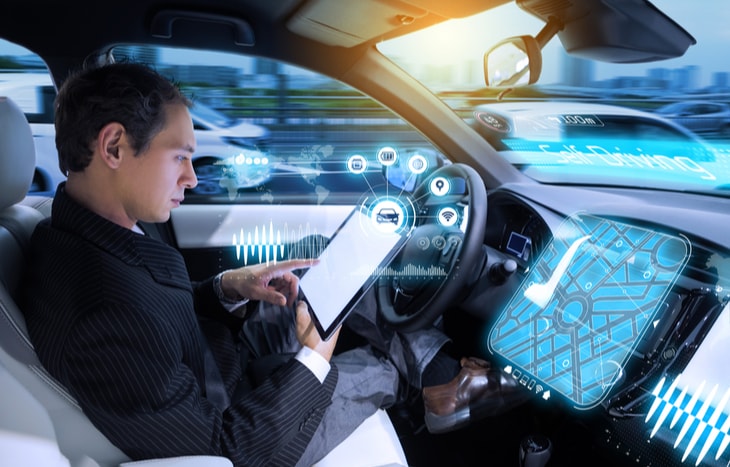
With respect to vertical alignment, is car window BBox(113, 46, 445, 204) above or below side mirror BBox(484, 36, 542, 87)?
below

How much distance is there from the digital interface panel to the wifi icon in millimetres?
261

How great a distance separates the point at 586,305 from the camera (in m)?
1.41

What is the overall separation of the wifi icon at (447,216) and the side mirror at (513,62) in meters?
0.37

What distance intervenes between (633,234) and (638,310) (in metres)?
0.19

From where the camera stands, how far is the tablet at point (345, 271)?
1.26 meters

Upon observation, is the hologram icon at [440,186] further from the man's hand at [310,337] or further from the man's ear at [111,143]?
the man's ear at [111,143]

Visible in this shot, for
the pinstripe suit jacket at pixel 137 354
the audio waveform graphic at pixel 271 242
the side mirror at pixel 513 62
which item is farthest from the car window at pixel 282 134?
the pinstripe suit jacket at pixel 137 354

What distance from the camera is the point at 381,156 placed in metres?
→ 2.09

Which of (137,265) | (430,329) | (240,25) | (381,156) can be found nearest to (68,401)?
(137,265)

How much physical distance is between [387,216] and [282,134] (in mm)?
598

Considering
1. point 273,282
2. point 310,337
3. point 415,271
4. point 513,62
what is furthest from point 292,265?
point 513,62

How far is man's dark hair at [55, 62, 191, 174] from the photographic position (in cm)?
107

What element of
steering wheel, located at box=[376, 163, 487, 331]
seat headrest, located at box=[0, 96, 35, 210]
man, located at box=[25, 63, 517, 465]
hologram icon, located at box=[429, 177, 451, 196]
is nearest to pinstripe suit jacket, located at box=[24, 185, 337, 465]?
man, located at box=[25, 63, 517, 465]

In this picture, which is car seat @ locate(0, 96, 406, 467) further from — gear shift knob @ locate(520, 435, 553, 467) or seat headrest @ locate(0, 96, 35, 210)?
gear shift knob @ locate(520, 435, 553, 467)
